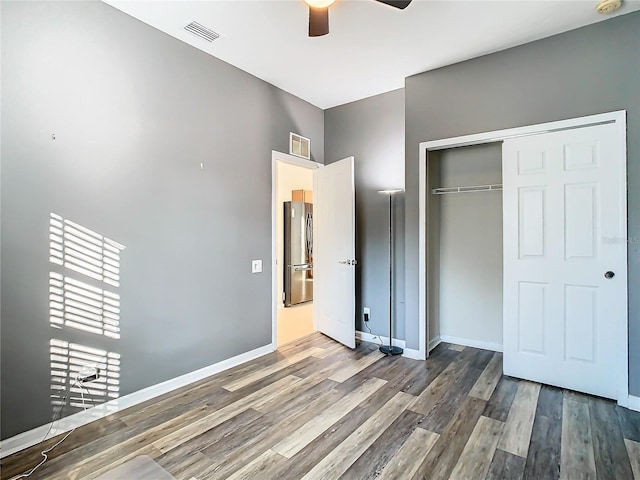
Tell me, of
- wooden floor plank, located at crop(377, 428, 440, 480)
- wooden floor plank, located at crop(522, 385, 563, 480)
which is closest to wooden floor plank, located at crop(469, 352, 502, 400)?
wooden floor plank, located at crop(522, 385, 563, 480)

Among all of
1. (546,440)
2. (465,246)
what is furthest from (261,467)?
(465,246)

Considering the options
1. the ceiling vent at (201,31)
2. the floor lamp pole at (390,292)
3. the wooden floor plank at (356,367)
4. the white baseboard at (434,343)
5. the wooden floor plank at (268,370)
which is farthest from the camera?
the white baseboard at (434,343)

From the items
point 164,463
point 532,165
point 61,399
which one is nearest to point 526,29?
point 532,165

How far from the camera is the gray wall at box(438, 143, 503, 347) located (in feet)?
12.3

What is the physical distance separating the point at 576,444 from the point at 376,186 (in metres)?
3.02

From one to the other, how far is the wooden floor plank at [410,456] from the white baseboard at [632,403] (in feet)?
5.33

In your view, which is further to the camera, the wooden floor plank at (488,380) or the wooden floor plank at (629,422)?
the wooden floor plank at (488,380)

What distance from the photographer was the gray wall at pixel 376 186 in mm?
3977

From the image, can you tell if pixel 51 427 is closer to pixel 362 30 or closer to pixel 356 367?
pixel 356 367

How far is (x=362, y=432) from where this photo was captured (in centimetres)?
224

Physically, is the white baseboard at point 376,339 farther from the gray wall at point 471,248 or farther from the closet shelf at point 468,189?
the closet shelf at point 468,189

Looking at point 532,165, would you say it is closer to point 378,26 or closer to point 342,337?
point 378,26

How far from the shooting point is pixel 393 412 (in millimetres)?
2490

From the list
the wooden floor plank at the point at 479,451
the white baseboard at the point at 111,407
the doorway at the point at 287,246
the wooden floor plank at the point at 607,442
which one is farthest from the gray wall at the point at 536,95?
the doorway at the point at 287,246
